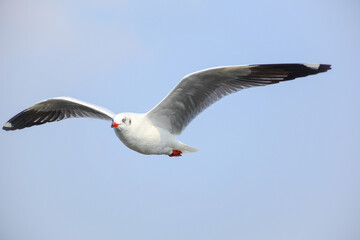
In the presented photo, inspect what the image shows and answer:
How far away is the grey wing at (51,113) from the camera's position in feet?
31.2

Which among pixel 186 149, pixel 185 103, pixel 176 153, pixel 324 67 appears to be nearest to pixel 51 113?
pixel 176 153

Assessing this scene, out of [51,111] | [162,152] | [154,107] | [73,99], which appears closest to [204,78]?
[154,107]

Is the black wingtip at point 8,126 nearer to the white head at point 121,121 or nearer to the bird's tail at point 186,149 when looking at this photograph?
the white head at point 121,121

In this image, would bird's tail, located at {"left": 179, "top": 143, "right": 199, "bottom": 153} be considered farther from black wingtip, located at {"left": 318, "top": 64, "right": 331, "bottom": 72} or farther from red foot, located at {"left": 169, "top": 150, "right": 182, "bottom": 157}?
black wingtip, located at {"left": 318, "top": 64, "right": 331, "bottom": 72}

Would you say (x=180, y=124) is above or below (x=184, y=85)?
below

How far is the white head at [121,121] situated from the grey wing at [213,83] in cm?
48

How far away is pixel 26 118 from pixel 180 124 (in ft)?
10.9

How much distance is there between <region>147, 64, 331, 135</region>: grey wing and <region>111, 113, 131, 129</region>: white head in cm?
48

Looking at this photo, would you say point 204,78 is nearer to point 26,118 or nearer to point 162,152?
point 162,152

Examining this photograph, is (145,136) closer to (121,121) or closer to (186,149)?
(121,121)

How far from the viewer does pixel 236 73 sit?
786 centimetres

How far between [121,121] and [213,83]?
150cm

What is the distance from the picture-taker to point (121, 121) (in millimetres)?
7688

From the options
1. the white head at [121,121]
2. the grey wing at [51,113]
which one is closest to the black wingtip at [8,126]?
the grey wing at [51,113]
